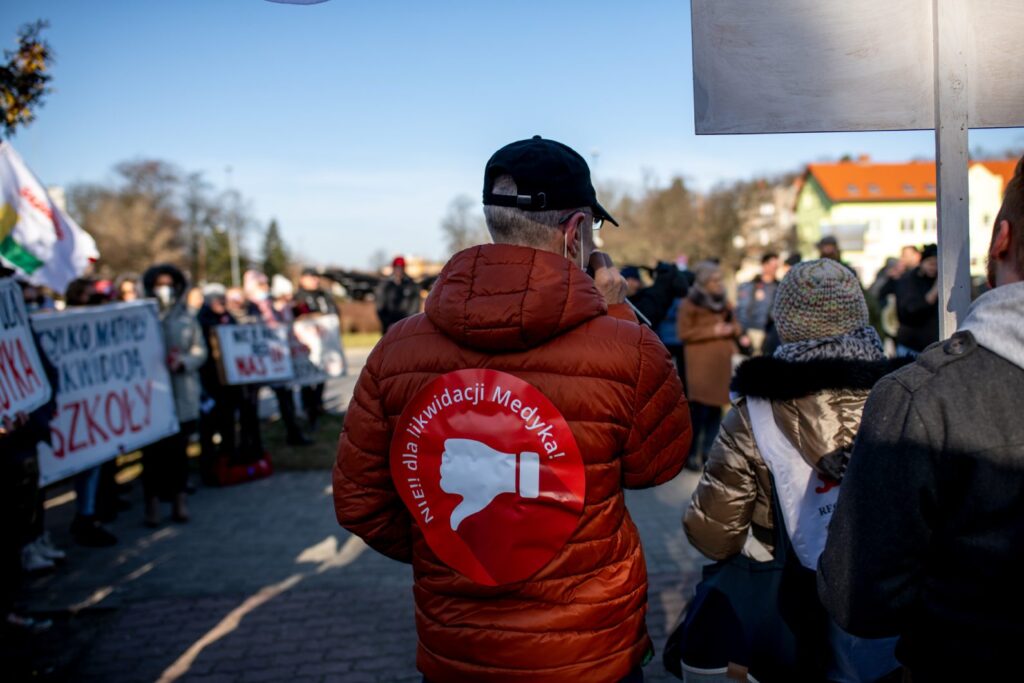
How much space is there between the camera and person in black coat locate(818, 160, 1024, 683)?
4.50 feet

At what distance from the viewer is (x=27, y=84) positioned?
19.1 ft

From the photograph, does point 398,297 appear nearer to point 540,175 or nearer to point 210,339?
point 210,339

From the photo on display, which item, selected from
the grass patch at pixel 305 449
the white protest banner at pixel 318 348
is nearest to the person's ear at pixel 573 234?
the grass patch at pixel 305 449

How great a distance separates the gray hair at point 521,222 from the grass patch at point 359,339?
24556mm

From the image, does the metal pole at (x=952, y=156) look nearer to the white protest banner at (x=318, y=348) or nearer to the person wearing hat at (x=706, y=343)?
the person wearing hat at (x=706, y=343)

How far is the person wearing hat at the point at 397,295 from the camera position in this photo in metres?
12.8

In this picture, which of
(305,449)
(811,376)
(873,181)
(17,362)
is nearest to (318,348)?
(305,449)

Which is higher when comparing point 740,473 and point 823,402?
point 823,402

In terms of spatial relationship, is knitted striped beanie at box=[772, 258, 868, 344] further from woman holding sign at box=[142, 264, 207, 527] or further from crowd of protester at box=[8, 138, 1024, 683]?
woman holding sign at box=[142, 264, 207, 527]

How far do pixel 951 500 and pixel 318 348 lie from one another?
10867mm

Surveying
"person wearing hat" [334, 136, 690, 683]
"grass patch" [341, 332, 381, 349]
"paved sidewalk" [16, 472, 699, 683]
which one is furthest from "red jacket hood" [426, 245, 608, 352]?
"grass patch" [341, 332, 381, 349]

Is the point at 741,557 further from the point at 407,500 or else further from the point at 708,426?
the point at 708,426

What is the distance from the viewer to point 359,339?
3180cm

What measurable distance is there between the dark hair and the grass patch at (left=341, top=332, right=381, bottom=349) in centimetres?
2527
